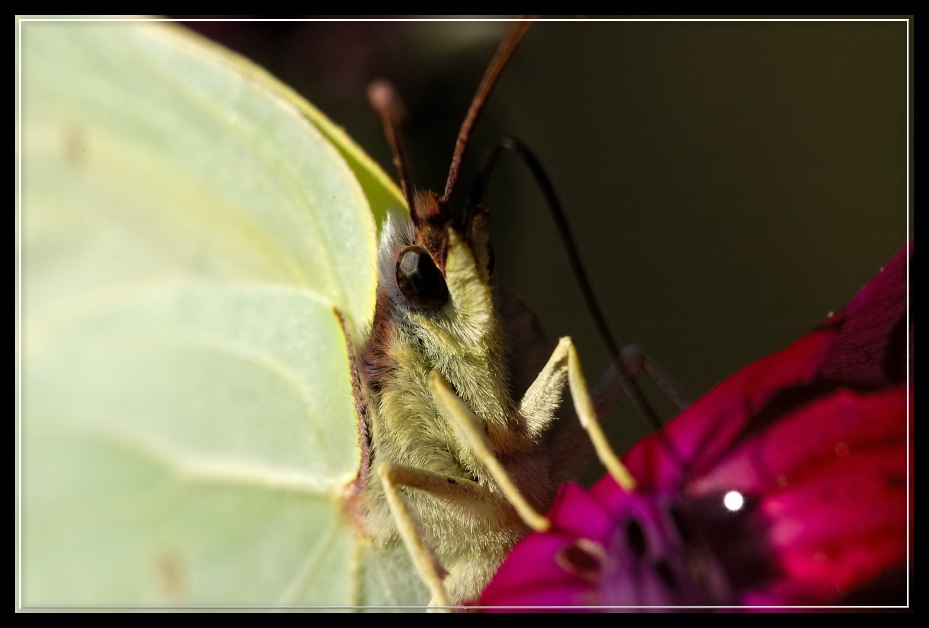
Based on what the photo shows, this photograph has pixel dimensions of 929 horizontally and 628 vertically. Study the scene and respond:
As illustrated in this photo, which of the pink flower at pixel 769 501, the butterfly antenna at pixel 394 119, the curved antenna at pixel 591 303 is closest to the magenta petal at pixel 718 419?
the pink flower at pixel 769 501

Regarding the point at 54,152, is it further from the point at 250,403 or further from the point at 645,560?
the point at 645,560

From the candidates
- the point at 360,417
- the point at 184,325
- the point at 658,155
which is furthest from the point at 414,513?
the point at 658,155

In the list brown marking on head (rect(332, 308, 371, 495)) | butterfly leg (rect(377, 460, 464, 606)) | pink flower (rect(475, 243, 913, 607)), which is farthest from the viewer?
brown marking on head (rect(332, 308, 371, 495))

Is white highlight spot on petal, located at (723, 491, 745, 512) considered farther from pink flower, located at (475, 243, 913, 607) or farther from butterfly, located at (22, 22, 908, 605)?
butterfly, located at (22, 22, 908, 605)

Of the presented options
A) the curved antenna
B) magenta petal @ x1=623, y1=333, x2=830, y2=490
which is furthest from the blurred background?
magenta petal @ x1=623, y1=333, x2=830, y2=490

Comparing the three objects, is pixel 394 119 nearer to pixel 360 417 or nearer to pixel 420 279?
pixel 420 279

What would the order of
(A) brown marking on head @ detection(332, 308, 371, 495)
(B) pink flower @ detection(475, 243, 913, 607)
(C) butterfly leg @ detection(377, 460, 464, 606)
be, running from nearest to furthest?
(B) pink flower @ detection(475, 243, 913, 607)
(C) butterfly leg @ detection(377, 460, 464, 606)
(A) brown marking on head @ detection(332, 308, 371, 495)
